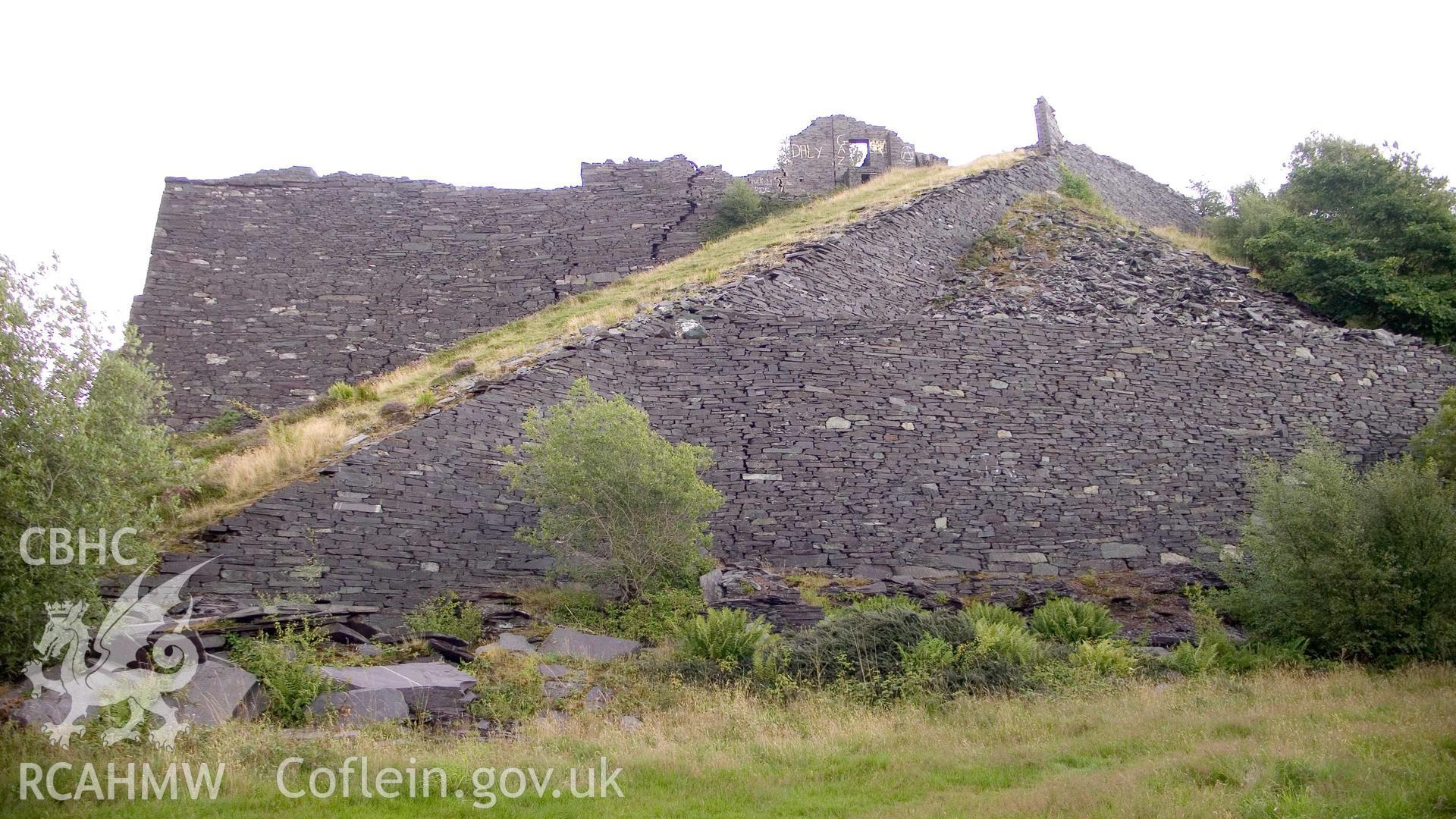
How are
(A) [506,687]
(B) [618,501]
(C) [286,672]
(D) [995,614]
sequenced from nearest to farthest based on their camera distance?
(C) [286,672], (A) [506,687], (D) [995,614], (B) [618,501]

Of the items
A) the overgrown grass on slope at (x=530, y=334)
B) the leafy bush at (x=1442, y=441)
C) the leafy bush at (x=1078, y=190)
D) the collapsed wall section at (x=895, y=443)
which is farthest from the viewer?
the leafy bush at (x=1078, y=190)

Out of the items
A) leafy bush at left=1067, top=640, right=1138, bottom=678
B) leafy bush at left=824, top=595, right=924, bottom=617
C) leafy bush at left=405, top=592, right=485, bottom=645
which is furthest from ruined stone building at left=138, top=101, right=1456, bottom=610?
leafy bush at left=1067, top=640, right=1138, bottom=678

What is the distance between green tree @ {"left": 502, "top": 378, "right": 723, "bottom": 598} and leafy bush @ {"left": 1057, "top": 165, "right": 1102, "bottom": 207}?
66.5 ft

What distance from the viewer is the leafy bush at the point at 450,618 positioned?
13492 millimetres

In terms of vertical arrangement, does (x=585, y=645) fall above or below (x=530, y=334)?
below

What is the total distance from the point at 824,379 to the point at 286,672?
966 centimetres

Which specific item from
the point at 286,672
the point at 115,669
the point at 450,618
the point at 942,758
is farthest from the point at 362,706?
the point at 942,758

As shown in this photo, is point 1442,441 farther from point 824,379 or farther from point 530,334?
point 530,334

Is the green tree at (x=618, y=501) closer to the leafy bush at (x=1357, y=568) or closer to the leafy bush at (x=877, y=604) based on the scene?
the leafy bush at (x=877, y=604)

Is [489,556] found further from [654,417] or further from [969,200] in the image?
[969,200]

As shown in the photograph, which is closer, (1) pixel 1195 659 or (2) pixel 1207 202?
(1) pixel 1195 659

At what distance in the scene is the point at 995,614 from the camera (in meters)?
14.2

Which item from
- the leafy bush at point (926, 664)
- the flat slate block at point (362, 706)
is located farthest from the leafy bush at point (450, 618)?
the leafy bush at point (926, 664)

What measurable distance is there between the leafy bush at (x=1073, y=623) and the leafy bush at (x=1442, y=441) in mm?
5573
